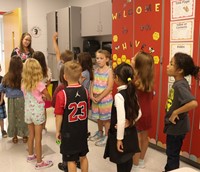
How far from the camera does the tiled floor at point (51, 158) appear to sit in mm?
2568

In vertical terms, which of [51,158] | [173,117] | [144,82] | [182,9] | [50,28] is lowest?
[51,158]

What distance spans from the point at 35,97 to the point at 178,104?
1380mm

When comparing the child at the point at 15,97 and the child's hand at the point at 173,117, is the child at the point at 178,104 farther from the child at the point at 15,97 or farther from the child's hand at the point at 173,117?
the child at the point at 15,97

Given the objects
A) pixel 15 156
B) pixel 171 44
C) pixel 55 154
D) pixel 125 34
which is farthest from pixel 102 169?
pixel 125 34

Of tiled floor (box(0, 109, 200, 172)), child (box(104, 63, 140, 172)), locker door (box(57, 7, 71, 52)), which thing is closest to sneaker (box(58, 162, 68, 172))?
tiled floor (box(0, 109, 200, 172))

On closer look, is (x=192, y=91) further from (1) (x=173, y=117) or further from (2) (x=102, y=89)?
(2) (x=102, y=89)

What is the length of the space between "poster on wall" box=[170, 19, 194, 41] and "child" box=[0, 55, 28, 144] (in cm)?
173

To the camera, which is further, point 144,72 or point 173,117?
point 144,72

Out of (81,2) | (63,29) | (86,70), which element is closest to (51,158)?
(86,70)

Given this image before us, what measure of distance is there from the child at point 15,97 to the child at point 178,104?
1.70 metres

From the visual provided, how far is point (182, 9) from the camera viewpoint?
8.21 feet

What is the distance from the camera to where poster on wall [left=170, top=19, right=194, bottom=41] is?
8.07 feet

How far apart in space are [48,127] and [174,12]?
8.16 ft

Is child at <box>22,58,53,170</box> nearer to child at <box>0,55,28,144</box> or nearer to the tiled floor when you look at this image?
the tiled floor
